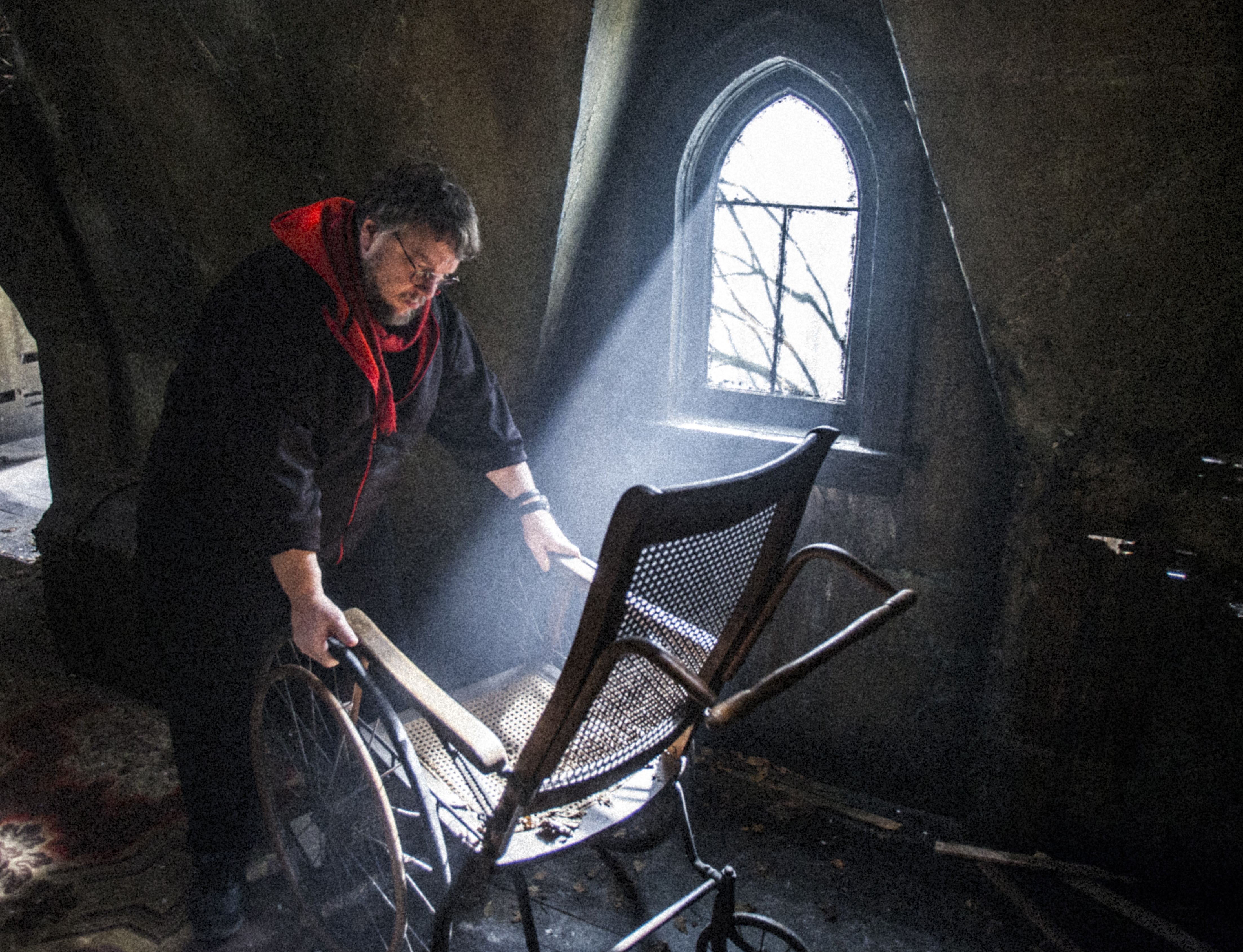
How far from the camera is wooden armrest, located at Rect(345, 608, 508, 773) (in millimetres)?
1654

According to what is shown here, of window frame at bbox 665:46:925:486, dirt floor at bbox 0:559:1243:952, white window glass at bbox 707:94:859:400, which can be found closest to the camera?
dirt floor at bbox 0:559:1243:952

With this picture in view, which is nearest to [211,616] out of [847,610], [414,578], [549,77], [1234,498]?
[414,578]

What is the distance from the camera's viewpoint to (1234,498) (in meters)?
2.49

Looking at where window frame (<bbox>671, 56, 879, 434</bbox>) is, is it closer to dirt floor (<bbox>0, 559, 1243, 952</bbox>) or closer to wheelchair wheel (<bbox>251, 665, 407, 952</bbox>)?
dirt floor (<bbox>0, 559, 1243, 952</bbox>)

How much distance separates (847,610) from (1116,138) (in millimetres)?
1842

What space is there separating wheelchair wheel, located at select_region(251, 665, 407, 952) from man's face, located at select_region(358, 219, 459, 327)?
1.00m

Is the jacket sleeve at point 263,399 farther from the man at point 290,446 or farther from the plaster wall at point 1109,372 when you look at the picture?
the plaster wall at point 1109,372

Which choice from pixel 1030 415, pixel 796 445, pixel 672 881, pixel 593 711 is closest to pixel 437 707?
pixel 593 711

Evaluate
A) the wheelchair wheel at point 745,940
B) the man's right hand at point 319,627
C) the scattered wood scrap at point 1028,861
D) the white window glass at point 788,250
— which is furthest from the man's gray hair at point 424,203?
the scattered wood scrap at point 1028,861

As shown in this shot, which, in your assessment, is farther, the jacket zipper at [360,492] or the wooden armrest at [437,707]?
the jacket zipper at [360,492]

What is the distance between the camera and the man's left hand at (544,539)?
2.48 metres

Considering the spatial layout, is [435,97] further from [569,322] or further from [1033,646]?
[1033,646]

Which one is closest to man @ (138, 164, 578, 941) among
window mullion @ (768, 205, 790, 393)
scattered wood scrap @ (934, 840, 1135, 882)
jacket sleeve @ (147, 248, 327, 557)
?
jacket sleeve @ (147, 248, 327, 557)

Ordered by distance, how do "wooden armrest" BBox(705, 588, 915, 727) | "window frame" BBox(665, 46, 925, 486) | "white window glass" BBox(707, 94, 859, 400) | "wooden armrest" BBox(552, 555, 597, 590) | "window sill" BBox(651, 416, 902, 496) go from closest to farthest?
"wooden armrest" BBox(705, 588, 915, 727) → "wooden armrest" BBox(552, 555, 597, 590) → "window frame" BBox(665, 46, 925, 486) → "window sill" BBox(651, 416, 902, 496) → "white window glass" BBox(707, 94, 859, 400)
